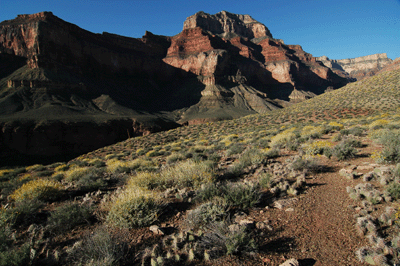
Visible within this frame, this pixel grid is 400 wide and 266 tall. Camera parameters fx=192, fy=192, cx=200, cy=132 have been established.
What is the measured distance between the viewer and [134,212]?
3920mm

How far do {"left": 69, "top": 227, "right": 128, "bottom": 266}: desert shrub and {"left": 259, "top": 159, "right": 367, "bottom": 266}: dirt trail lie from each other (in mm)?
2162

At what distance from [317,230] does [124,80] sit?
101 metres

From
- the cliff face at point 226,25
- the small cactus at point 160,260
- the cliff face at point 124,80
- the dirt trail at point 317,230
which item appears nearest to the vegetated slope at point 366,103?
the dirt trail at point 317,230

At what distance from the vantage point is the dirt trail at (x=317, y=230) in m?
2.70

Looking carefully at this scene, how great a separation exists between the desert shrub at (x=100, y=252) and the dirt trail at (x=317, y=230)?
2162 millimetres

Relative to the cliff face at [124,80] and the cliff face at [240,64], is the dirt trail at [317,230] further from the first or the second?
the cliff face at [240,64]

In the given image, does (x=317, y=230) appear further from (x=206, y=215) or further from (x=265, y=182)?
(x=206, y=215)

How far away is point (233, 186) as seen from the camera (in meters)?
4.45

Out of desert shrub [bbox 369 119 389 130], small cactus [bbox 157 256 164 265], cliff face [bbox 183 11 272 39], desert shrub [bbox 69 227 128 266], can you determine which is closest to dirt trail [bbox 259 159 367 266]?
small cactus [bbox 157 256 164 265]

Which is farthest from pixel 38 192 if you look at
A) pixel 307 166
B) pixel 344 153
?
pixel 344 153

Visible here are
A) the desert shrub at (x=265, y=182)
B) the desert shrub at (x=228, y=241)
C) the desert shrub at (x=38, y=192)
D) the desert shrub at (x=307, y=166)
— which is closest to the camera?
the desert shrub at (x=228, y=241)

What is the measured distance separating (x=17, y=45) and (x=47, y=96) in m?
34.0

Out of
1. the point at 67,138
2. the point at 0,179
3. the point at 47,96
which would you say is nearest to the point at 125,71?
the point at 47,96

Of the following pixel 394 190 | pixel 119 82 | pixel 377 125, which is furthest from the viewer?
pixel 119 82
